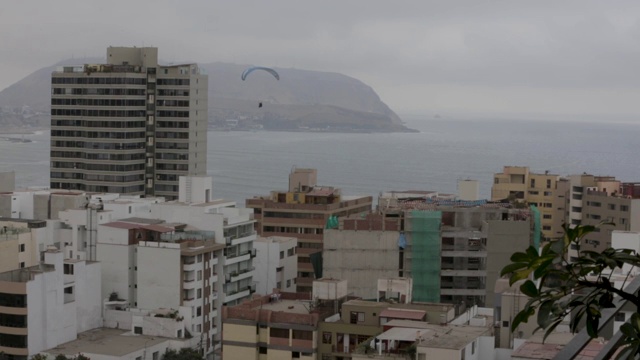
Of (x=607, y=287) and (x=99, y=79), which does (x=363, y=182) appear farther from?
(x=607, y=287)

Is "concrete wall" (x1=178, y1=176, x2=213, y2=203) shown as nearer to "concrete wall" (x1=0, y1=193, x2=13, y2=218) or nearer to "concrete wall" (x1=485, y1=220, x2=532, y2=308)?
"concrete wall" (x1=0, y1=193, x2=13, y2=218)

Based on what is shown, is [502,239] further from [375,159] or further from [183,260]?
[375,159]

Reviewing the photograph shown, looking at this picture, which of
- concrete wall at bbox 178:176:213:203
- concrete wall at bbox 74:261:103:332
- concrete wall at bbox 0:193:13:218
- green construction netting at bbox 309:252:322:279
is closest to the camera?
concrete wall at bbox 74:261:103:332

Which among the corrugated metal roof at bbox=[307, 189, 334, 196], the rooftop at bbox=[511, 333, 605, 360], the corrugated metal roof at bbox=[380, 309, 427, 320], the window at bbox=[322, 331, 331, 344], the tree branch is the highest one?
the tree branch

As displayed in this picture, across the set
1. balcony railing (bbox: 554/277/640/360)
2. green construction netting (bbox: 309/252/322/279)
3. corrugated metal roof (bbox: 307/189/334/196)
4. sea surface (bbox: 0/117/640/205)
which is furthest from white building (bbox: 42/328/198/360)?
sea surface (bbox: 0/117/640/205)

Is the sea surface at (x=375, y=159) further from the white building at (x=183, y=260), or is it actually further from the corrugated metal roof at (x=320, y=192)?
the white building at (x=183, y=260)

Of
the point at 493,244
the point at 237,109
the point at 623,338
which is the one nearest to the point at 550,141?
the point at 237,109

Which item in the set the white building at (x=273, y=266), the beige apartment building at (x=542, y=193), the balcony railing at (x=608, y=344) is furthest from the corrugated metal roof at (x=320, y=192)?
the balcony railing at (x=608, y=344)
